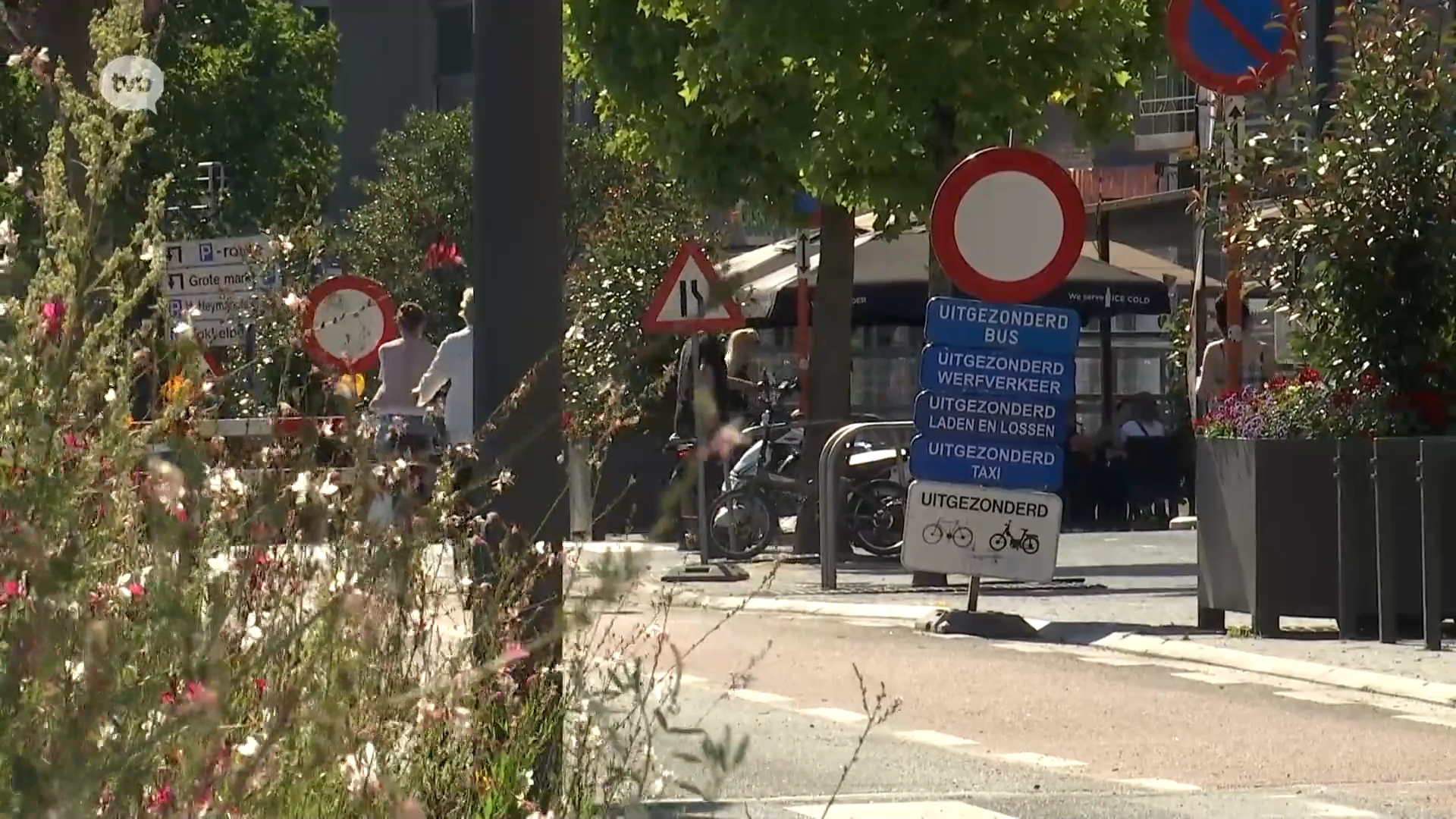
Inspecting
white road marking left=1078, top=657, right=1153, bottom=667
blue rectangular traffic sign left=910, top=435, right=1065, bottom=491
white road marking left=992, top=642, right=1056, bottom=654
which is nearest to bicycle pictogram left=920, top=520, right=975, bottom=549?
blue rectangular traffic sign left=910, top=435, right=1065, bottom=491

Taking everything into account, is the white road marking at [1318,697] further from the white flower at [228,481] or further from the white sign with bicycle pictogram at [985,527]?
the white flower at [228,481]

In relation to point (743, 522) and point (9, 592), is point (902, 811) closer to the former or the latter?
point (9, 592)

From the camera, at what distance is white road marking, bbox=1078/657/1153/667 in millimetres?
12570

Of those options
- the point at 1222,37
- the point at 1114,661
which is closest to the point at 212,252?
the point at 1222,37

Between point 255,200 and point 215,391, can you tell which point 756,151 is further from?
point 255,200

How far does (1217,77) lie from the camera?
14.3 meters

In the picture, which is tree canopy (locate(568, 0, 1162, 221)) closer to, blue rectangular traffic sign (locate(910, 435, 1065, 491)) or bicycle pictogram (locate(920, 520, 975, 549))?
blue rectangular traffic sign (locate(910, 435, 1065, 491))

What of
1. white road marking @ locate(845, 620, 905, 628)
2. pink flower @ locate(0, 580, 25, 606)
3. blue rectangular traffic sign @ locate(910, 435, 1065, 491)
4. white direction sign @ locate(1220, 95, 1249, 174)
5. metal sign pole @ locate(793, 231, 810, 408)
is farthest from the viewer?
metal sign pole @ locate(793, 231, 810, 408)

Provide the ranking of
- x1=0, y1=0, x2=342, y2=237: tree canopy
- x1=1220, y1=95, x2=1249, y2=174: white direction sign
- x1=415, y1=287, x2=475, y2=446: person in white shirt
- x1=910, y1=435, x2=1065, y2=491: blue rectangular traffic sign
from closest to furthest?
x1=1220, y1=95, x2=1249, y2=174: white direction sign < x1=910, y1=435, x2=1065, y2=491: blue rectangular traffic sign < x1=415, y1=287, x2=475, y2=446: person in white shirt < x1=0, y1=0, x2=342, y2=237: tree canopy

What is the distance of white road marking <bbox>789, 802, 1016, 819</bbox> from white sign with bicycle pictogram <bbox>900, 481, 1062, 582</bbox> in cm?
659

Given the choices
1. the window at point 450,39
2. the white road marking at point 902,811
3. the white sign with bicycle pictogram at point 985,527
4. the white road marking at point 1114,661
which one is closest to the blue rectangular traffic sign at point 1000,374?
the white sign with bicycle pictogram at point 985,527

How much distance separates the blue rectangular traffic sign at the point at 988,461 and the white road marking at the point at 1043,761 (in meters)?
5.51

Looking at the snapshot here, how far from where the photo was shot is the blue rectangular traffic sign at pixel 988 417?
583 inches

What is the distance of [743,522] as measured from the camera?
21.0 m
